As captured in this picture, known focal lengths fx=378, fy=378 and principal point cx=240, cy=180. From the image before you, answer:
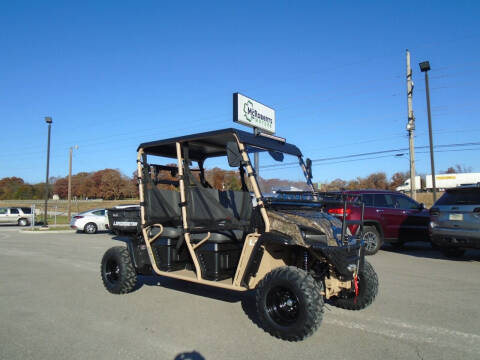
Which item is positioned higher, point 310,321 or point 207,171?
point 207,171

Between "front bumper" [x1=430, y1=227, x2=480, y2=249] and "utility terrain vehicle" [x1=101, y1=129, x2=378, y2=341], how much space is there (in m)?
4.71

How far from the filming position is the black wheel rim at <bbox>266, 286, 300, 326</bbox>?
4.05m

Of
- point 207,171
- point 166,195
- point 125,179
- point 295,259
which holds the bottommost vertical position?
point 295,259

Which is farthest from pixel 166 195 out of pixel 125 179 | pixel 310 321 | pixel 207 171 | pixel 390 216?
pixel 125 179

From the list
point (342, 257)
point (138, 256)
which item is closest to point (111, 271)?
point (138, 256)

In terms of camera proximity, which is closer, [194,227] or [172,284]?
[194,227]

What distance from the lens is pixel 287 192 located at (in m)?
5.16

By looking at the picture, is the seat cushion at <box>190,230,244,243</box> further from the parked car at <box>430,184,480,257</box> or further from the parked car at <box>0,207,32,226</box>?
the parked car at <box>0,207,32,226</box>

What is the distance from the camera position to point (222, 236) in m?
4.87

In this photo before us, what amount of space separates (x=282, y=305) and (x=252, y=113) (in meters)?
17.2

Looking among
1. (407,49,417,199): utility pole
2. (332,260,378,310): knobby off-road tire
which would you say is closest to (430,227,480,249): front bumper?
(332,260,378,310): knobby off-road tire

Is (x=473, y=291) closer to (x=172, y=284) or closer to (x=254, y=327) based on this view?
(x=254, y=327)

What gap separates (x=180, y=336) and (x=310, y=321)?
1427 millimetres

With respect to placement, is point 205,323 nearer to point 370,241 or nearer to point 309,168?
point 309,168
